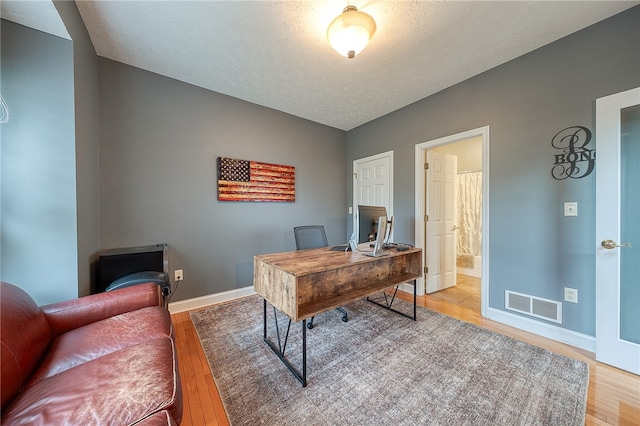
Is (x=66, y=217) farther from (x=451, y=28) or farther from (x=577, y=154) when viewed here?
(x=577, y=154)

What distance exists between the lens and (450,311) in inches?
101

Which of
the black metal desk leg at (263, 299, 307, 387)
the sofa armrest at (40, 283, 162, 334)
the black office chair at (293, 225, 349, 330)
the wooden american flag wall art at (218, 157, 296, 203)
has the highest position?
the wooden american flag wall art at (218, 157, 296, 203)

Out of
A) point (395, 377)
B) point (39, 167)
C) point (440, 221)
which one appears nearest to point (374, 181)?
point (440, 221)

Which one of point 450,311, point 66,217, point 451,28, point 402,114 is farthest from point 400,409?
point 402,114

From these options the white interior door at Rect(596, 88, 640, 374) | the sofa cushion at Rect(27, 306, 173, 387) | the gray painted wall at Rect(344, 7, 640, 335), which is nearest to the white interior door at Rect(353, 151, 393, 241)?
the gray painted wall at Rect(344, 7, 640, 335)

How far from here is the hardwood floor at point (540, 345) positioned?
1268 millimetres

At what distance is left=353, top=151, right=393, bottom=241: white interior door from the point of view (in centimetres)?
345

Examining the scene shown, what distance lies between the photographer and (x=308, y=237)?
258cm

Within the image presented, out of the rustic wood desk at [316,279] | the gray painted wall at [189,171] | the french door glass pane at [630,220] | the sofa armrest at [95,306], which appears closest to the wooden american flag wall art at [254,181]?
the gray painted wall at [189,171]

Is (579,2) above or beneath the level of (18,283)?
above

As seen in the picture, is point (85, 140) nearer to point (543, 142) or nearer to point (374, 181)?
point (374, 181)

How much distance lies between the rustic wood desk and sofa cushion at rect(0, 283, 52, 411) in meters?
1.16

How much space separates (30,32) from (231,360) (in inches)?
106

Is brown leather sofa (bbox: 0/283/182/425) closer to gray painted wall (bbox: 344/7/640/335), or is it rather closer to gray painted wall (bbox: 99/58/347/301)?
gray painted wall (bbox: 99/58/347/301)
